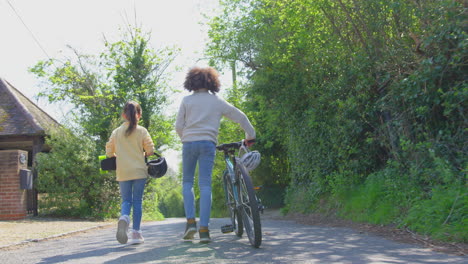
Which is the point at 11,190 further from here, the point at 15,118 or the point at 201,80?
the point at 201,80

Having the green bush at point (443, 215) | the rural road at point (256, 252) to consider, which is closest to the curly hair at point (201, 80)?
the rural road at point (256, 252)

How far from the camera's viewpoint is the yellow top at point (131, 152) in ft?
19.5

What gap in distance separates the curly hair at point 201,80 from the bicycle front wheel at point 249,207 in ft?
3.37

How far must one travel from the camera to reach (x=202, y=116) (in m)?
5.32

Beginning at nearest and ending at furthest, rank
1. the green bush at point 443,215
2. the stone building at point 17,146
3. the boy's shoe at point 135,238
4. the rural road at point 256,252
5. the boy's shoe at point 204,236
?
the rural road at point 256,252 → the boy's shoe at point 204,236 → the green bush at point 443,215 → the boy's shoe at point 135,238 → the stone building at point 17,146

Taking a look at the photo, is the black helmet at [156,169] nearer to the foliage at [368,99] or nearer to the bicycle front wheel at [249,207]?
the bicycle front wheel at [249,207]

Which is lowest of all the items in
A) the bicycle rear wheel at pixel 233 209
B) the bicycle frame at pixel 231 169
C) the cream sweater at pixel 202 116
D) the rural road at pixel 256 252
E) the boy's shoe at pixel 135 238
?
the rural road at pixel 256 252

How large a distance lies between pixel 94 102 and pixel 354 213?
14.9 m

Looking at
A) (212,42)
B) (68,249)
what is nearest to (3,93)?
(212,42)

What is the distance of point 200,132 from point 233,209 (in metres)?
1.19

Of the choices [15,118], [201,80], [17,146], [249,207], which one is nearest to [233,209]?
[249,207]

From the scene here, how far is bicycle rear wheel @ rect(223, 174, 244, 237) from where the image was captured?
5699mm

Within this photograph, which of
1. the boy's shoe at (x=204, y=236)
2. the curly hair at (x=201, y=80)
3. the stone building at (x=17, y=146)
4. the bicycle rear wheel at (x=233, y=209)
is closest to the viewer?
the boy's shoe at (x=204, y=236)

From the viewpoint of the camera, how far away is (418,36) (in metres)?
8.37
